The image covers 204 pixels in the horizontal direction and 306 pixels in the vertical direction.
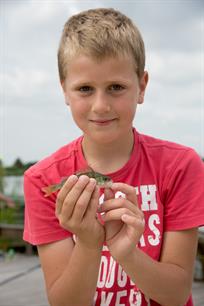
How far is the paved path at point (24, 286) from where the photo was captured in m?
6.15

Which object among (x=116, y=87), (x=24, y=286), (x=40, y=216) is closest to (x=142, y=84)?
(x=116, y=87)

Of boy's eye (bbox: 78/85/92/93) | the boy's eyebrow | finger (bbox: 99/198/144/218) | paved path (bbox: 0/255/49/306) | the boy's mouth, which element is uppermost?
the boy's eyebrow

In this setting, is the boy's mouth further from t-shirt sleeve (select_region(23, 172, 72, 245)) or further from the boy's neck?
t-shirt sleeve (select_region(23, 172, 72, 245))

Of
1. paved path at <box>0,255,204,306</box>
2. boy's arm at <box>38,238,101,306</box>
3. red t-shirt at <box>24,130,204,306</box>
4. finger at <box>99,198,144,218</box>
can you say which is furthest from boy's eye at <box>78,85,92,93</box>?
paved path at <box>0,255,204,306</box>

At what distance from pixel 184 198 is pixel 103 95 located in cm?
74

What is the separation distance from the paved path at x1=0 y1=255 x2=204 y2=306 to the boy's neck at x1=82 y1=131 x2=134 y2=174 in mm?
3422

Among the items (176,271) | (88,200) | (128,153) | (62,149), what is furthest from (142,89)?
(176,271)

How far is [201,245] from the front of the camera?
689 cm

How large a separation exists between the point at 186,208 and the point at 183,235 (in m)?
0.14

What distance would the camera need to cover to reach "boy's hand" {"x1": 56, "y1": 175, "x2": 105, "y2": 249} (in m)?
2.28

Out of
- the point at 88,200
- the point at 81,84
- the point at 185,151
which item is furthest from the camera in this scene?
the point at 185,151

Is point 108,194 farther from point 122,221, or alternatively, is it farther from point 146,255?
point 146,255

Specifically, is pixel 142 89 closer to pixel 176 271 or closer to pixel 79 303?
pixel 176 271

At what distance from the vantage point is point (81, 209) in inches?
91.2
